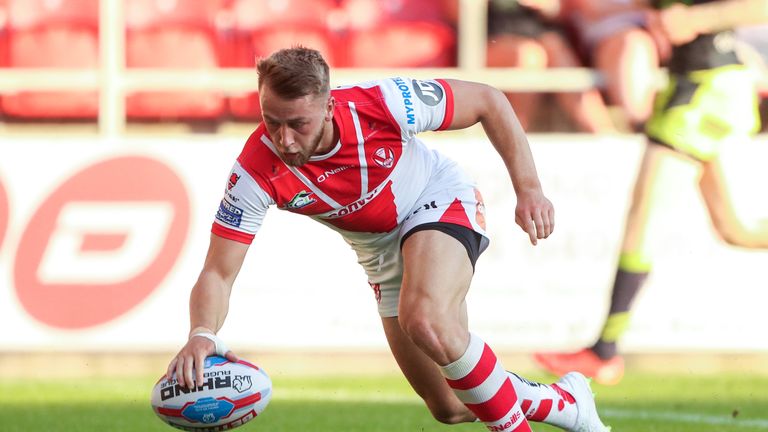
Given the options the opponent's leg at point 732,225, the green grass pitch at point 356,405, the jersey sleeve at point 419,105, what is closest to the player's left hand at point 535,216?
the jersey sleeve at point 419,105

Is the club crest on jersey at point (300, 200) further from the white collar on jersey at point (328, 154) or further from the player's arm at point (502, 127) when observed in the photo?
the player's arm at point (502, 127)

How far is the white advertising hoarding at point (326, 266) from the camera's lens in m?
10.4

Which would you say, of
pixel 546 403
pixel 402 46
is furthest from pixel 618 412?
pixel 402 46

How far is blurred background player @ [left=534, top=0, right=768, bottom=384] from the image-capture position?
1040 centimetres

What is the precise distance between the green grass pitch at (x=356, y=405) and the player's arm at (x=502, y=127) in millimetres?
2142

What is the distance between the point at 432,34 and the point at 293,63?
661 cm

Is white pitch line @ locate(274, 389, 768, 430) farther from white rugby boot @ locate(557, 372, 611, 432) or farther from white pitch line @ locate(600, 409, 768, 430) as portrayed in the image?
white rugby boot @ locate(557, 372, 611, 432)

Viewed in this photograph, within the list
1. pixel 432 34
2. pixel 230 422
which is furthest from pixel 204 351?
pixel 432 34

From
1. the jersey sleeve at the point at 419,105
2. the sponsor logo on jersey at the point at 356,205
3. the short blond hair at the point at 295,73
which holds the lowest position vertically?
the sponsor logo on jersey at the point at 356,205

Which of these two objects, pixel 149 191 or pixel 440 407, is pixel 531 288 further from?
pixel 440 407

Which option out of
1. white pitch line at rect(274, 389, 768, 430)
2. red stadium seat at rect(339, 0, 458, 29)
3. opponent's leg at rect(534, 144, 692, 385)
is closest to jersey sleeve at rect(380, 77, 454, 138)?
white pitch line at rect(274, 389, 768, 430)

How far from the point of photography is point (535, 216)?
545 centimetres

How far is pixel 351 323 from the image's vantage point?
1050cm

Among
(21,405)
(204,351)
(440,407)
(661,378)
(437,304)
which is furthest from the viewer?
(661,378)
